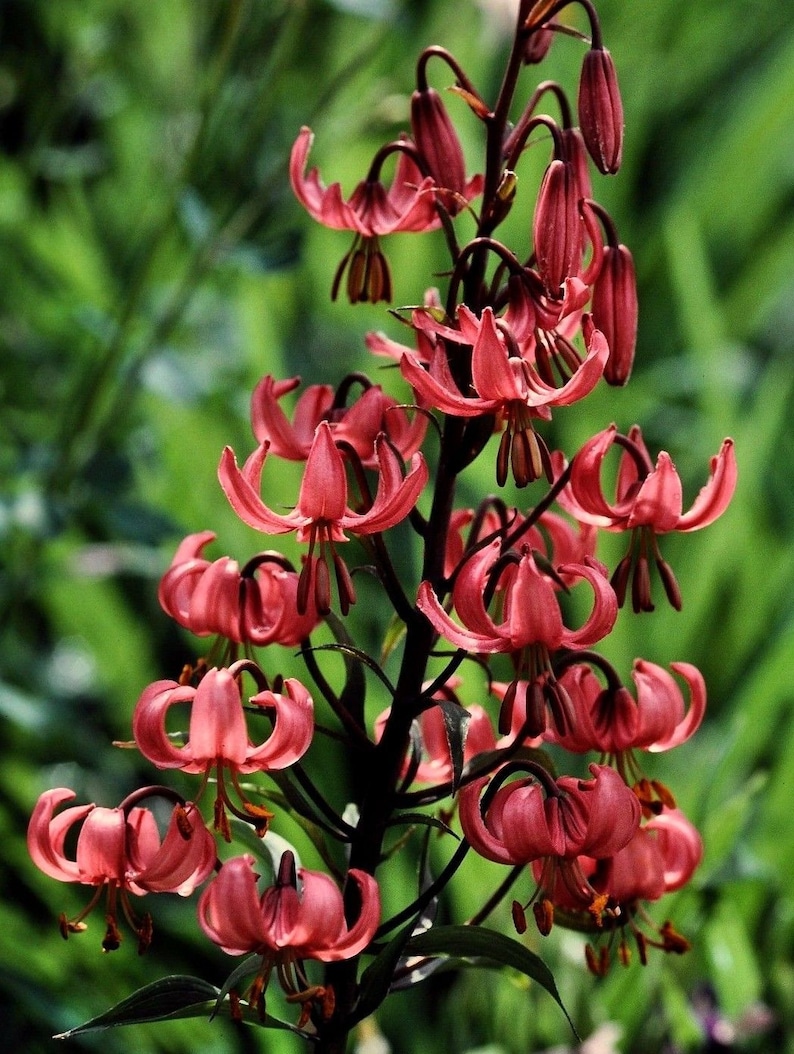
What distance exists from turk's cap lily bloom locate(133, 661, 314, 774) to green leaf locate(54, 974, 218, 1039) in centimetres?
10

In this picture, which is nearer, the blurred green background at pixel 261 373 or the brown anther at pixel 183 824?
the brown anther at pixel 183 824

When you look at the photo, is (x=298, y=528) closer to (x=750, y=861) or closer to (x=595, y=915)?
(x=595, y=915)

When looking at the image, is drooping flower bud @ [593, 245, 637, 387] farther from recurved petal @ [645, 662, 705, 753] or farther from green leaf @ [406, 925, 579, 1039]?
green leaf @ [406, 925, 579, 1039]

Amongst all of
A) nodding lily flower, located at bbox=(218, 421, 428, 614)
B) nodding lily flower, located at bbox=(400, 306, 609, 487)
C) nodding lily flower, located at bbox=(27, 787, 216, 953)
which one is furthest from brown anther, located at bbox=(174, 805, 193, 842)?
nodding lily flower, located at bbox=(400, 306, 609, 487)

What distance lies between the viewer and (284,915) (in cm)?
62

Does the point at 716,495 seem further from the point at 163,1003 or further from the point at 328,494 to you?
the point at 163,1003

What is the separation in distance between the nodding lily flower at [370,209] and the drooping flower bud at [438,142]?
0.01 m

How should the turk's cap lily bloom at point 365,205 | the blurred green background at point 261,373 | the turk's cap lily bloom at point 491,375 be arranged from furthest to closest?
the blurred green background at point 261,373, the turk's cap lily bloom at point 365,205, the turk's cap lily bloom at point 491,375

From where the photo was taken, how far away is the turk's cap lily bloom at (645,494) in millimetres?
667

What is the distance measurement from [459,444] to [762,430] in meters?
1.36

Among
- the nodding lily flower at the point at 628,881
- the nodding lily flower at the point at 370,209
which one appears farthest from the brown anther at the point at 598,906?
the nodding lily flower at the point at 370,209

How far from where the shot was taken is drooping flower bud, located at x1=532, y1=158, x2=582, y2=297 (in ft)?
2.12

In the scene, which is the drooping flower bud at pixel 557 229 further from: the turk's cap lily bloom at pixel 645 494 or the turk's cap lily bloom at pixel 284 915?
the turk's cap lily bloom at pixel 284 915

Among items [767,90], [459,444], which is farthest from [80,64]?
[767,90]
